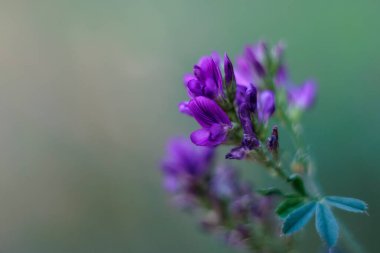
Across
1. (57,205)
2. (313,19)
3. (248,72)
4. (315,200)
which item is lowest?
(315,200)

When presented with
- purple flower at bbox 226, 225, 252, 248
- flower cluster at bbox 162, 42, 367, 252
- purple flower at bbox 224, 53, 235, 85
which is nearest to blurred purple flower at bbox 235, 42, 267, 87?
flower cluster at bbox 162, 42, 367, 252

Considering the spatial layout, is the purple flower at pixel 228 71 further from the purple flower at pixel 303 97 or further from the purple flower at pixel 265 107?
the purple flower at pixel 303 97

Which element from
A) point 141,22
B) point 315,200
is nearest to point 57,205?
point 141,22

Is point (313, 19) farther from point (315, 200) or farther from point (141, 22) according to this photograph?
Result: point (315, 200)

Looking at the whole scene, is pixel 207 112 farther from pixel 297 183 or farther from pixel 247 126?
pixel 297 183

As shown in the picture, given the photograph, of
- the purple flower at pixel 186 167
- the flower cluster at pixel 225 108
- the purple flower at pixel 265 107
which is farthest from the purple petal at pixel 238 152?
the purple flower at pixel 186 167

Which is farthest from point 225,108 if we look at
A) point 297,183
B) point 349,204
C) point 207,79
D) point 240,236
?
point 240,236
